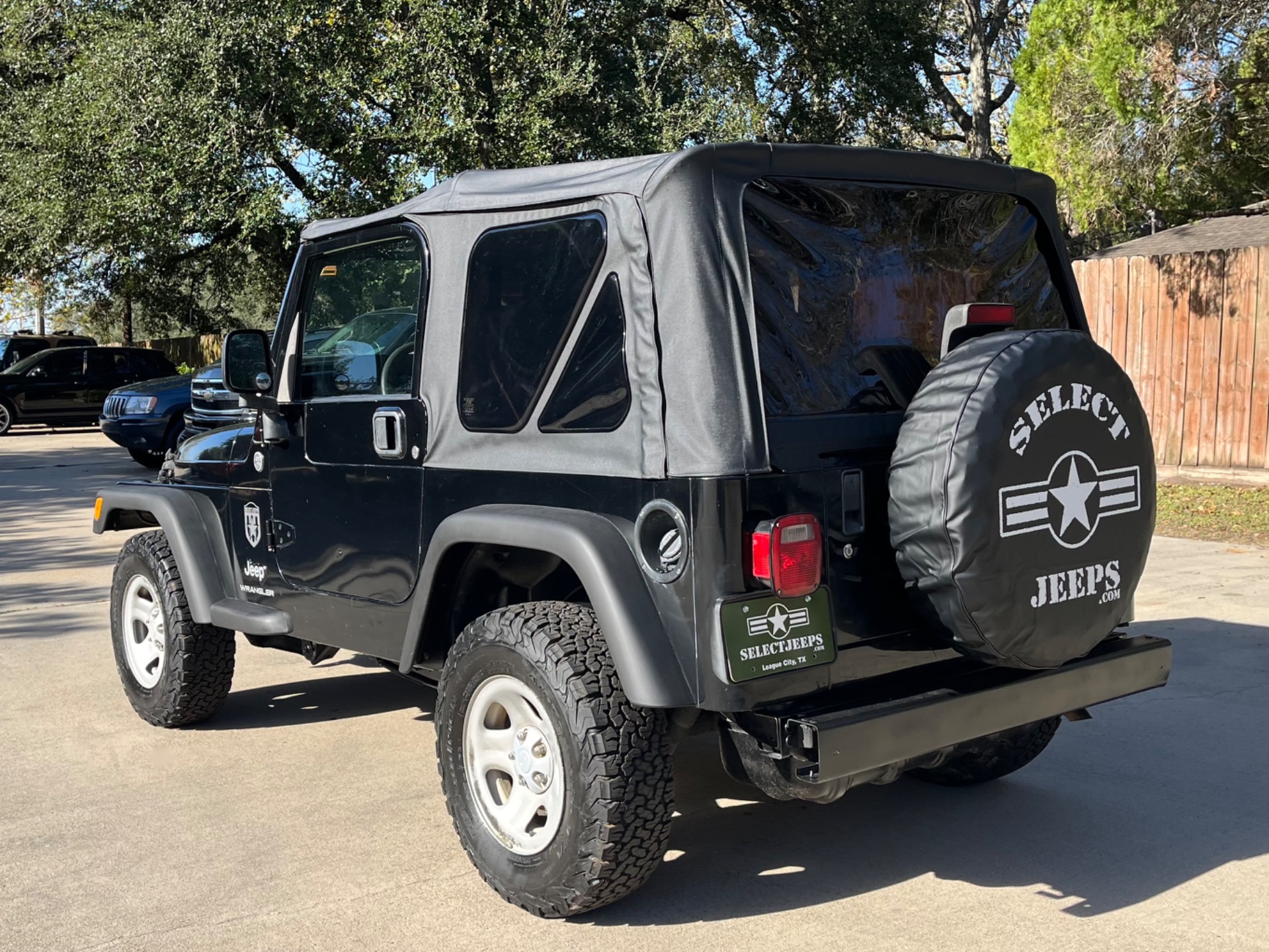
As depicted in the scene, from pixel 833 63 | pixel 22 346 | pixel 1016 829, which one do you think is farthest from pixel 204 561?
pixel 22 346

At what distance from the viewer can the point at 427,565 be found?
4.03m

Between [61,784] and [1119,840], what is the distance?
380cm

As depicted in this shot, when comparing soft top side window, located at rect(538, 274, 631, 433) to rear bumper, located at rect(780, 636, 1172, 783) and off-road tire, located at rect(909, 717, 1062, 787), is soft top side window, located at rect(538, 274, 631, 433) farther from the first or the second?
off-road tire, located at rect(909, 717, 1062, 787)

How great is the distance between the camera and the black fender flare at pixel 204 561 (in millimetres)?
4949

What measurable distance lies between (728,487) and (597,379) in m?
0.59

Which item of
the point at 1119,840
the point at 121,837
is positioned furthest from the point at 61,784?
the point at 1119,840

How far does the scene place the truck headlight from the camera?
17109 mm

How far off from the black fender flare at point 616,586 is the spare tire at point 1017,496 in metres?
0.68

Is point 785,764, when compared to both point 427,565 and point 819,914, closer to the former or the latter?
point 819,914

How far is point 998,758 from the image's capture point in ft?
15.4

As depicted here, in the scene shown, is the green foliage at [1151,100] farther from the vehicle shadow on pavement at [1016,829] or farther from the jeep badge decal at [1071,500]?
the jeep badge decal at [1071,500]

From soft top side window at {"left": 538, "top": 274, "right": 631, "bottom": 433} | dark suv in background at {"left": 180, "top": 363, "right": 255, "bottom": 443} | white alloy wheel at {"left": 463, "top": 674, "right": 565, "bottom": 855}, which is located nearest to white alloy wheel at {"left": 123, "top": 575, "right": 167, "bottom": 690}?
white alloy wheel at {"left": 463, "top": 674, "right": 565, "bottom": 855}

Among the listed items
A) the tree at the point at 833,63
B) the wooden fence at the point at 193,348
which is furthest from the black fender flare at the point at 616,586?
the wooden fence at the point at 193,348

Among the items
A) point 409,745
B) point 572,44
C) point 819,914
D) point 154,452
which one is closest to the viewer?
point 819,914
